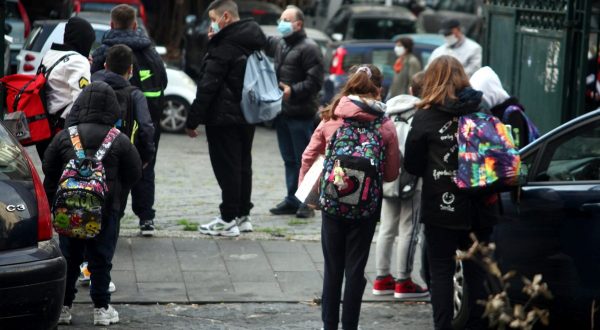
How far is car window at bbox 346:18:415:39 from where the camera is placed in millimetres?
25047

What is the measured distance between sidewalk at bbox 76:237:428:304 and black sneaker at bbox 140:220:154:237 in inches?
2.4

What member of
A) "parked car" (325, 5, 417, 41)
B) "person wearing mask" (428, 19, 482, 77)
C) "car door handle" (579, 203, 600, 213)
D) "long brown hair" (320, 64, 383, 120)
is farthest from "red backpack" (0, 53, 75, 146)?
"parked car" (325, 5, 417, 41)

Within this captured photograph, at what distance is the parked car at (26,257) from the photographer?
219 inches

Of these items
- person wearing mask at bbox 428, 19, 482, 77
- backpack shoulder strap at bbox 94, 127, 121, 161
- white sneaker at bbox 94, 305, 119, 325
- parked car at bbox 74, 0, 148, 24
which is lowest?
parked car at bbox 74, 0, 148, 24

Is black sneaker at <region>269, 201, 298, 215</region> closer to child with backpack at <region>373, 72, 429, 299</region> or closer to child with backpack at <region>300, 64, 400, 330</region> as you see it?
child with backpack at <region>373, 72, 429, 299</region>

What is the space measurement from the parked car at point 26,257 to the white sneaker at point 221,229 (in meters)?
3.59

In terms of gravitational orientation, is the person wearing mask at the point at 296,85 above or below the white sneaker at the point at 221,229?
above

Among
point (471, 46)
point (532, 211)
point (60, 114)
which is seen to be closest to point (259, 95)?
point (60, 114)

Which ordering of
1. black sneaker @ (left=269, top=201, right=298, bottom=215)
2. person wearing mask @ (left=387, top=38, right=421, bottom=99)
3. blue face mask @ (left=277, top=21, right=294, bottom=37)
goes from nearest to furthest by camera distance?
blue face mask @ (left=277, top=21, right=294, bottom=37) < black sneaker @ (left=269, top=201, right=298, bottom=215) < person wearing mask @ (left=387, top=38, right=421, bottom=99)

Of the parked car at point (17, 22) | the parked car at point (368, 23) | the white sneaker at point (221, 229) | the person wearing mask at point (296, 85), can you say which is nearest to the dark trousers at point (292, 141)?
the person wearing mask at point (296, 85)

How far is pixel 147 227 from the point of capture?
9328 millimetres

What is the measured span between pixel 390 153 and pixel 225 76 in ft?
9.83

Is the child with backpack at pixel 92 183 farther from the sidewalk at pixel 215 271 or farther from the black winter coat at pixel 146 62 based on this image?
the black winter coat at pixel 146 62

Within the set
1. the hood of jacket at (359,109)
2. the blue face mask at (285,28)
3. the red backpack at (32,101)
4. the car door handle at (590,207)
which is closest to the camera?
the car door handle at (590,207)
